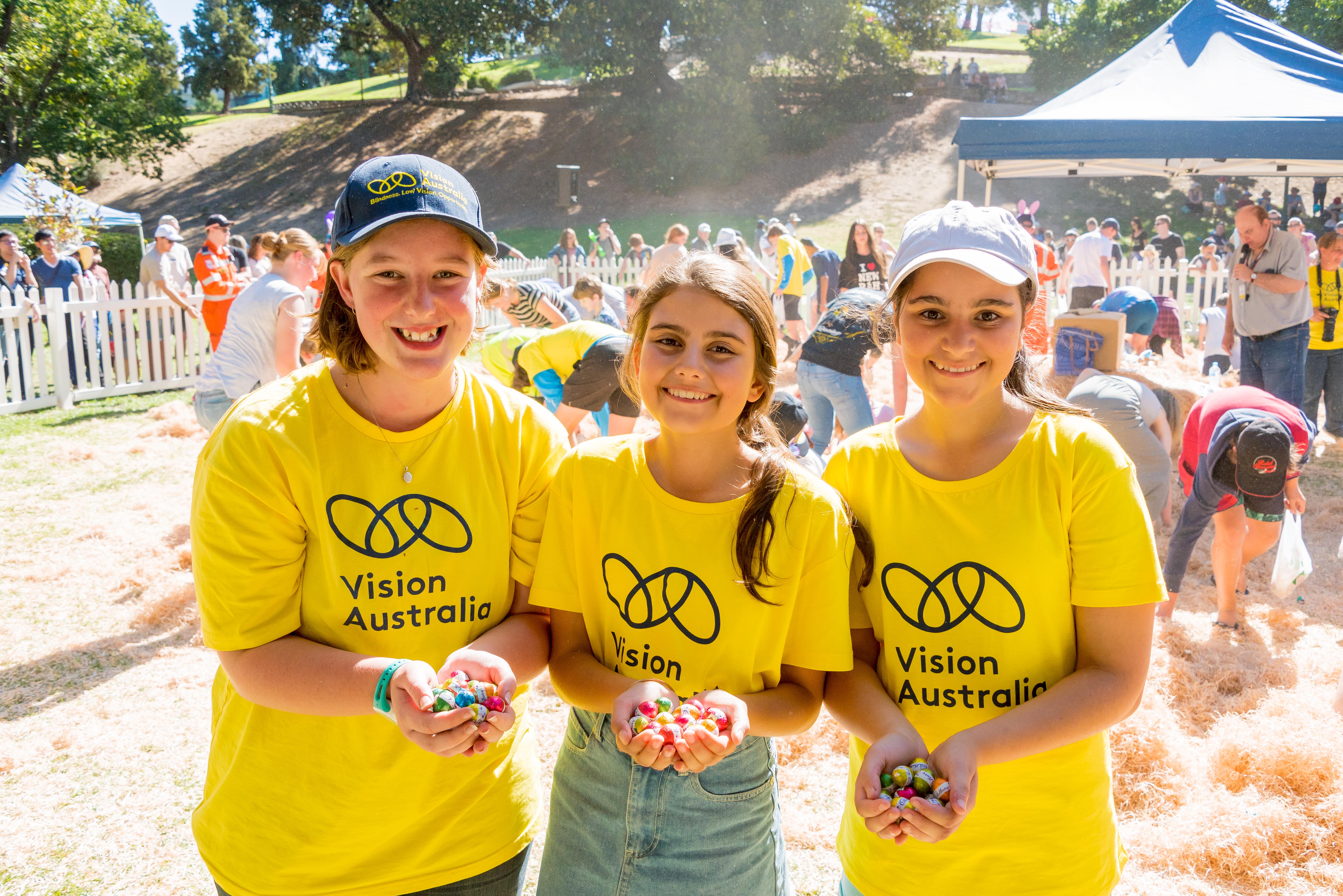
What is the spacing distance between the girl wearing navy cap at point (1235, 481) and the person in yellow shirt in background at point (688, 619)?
12.4ft

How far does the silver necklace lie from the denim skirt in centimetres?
A: 58

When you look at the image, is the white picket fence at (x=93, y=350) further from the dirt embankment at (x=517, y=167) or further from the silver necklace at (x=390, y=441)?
the dirt embankment at (x=517, y=167)

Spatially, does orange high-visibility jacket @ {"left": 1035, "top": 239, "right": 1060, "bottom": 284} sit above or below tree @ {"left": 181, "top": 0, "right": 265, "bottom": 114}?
below

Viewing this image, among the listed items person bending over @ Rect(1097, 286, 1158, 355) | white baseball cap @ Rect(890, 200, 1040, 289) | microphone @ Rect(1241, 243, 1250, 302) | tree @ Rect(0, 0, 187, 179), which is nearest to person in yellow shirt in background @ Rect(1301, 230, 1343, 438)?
microphone @ Rect(1241, 243, 1250, 302)

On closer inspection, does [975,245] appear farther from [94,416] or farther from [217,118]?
[217,118]

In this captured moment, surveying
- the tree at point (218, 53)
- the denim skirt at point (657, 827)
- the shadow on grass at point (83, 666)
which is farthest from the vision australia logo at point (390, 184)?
the tree at point (218, 53)

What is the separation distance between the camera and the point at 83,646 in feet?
17.4

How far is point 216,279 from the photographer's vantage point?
10203mm

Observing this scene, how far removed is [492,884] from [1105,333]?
6.51 m

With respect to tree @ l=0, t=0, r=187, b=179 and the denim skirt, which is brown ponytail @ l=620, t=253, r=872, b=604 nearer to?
the denim skirt

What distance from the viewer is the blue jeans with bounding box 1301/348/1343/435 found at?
8406 millimetres

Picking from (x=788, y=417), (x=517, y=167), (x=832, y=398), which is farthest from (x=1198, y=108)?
(x=517, y=167)

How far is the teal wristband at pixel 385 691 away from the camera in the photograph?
156 centimetres

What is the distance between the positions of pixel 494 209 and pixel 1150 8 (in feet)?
107
